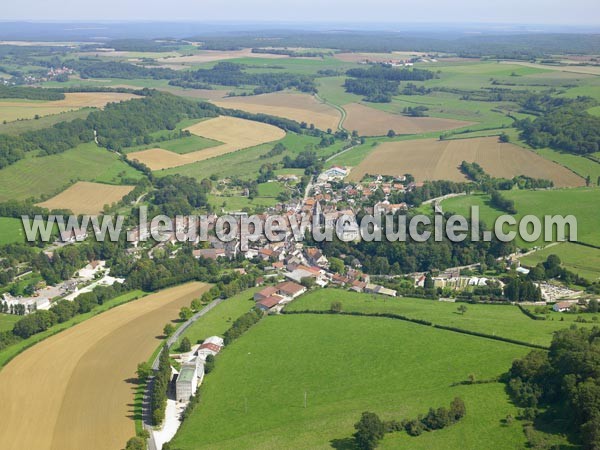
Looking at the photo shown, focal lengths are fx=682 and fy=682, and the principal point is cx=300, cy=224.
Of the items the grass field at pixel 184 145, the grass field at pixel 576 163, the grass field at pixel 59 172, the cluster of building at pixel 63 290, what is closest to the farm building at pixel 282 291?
the cluster of building at pixel 63 290

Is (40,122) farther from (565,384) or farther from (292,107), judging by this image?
(565,384)

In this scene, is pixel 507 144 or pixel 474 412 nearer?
pixel 474 412

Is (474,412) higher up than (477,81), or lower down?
lower down

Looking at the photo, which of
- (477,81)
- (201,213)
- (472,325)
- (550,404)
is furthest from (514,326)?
(477,81)

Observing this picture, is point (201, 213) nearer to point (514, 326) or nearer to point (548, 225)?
point (548, 225)

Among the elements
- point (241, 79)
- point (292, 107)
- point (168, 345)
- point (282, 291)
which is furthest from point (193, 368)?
point (241, 79)
